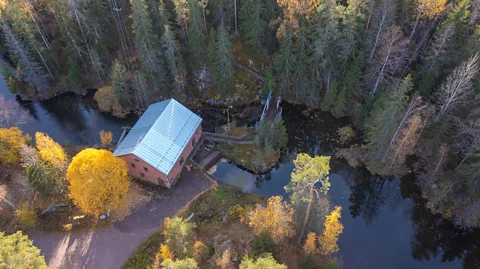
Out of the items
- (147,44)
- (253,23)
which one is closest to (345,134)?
(253,23)

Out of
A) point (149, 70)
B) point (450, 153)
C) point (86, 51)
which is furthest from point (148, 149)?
point (450, 153)

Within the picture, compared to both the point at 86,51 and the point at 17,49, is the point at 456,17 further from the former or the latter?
the point at 17,49

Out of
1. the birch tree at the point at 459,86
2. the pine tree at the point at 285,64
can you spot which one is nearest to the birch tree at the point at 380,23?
the birch tree at the point at 459,86

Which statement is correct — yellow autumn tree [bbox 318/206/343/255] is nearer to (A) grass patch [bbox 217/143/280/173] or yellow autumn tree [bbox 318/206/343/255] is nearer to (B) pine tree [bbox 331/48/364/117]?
(A) grass patch [bbox 217/143/280/173]

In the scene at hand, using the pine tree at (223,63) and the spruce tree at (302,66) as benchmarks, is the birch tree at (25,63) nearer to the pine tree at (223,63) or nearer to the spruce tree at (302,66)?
the pine tree at (223,63)

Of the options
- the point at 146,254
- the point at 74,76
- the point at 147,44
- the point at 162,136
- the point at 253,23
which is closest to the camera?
the point at 146,254

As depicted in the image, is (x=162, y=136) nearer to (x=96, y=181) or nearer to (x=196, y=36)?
(x=96, y=181)
